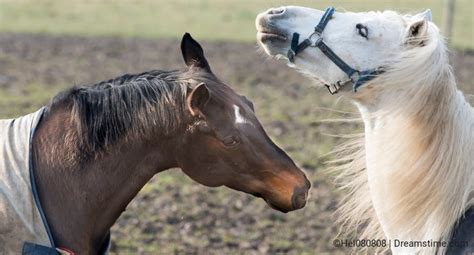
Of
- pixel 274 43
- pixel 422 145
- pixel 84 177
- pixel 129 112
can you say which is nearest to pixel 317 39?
pixel 274 43

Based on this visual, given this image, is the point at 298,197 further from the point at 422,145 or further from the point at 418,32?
the point at 418,32

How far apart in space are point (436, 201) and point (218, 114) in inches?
49.6

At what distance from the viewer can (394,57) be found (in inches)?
181

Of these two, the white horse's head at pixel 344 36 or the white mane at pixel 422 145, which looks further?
the white horse's head at pixel 344 36

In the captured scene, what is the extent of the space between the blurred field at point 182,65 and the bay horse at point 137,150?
1.45 metres

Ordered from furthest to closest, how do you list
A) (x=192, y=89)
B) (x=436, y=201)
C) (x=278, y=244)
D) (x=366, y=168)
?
(x=278, y=244) < (x=366, y=168) < (x=436, y=201) < (x=192, y=89)

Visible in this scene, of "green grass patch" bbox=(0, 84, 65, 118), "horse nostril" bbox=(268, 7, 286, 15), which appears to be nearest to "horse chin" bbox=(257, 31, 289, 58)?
"horse nostril" bbox=(268, 7, 286, 15)

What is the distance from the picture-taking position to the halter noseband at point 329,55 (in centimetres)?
464

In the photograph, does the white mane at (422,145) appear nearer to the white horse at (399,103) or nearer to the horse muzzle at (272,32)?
the white horse at (399,103)

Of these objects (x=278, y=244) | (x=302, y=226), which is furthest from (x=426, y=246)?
(x=302, y=226)

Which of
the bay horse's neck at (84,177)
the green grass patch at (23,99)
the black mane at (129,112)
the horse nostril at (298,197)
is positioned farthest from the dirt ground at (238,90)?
the bay horse's neck at (84,177)

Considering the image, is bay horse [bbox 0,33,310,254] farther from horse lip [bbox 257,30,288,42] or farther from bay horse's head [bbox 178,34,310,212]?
horse lip [bbox 257,30,288,42]

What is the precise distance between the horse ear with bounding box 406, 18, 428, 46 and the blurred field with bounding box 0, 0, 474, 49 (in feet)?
46.4

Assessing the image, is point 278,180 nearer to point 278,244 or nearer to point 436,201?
point 436,201
